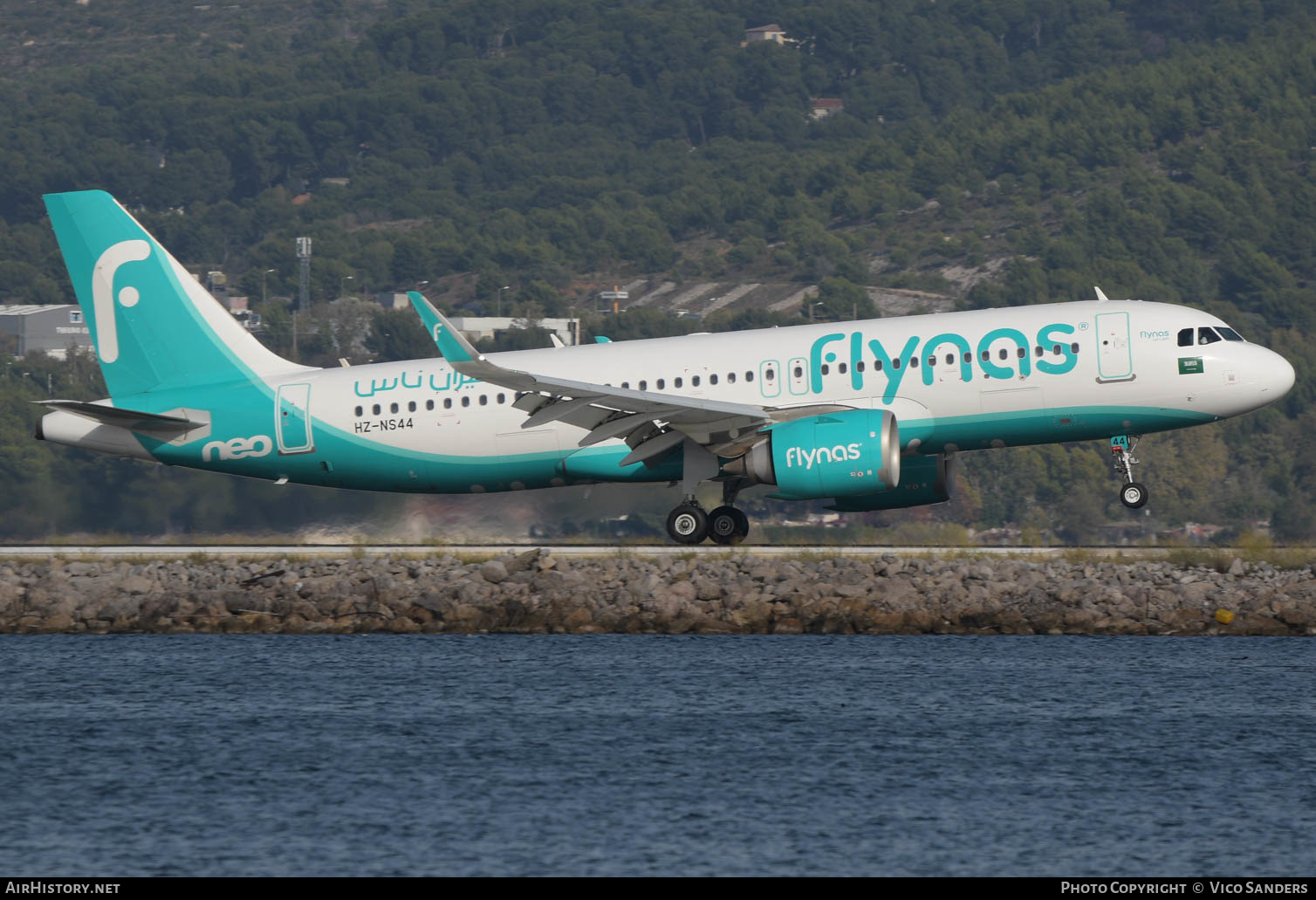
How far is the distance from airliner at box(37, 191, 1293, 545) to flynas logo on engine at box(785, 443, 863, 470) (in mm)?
32

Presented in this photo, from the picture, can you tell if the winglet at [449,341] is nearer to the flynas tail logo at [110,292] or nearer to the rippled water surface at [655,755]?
the rippled water surface at [655,755]

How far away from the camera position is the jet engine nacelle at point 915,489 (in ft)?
126

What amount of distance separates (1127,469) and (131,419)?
66.1 feet

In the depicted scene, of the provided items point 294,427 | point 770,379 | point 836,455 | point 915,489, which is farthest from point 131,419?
point 915,489

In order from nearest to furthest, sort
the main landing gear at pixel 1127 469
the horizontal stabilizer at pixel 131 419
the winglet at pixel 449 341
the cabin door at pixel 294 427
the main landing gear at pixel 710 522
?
the winglet at pixel 449 341 → the main landing gear at pixel 1127 469 → the main landing gear at pixel 710 522 → the horizontal stabilizer at pixel 131 419 → the cabin door at pixel 294 427

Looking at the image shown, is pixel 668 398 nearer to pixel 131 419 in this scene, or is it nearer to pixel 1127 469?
pixel 1127 469

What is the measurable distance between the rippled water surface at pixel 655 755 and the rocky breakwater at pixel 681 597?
0.45m

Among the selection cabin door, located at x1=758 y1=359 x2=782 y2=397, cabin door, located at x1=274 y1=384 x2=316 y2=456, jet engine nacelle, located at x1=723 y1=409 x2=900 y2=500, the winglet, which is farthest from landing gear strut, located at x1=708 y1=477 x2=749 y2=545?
cabin door, located at x1=274 y1=384 x2=316 y2=456

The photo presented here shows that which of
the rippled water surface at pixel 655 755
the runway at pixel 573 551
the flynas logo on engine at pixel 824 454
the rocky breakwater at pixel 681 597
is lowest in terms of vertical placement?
the rippled water surface at pixel 655 755

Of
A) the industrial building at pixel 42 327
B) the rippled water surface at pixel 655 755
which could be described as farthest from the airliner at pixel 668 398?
the industrial building at pixel 42 327

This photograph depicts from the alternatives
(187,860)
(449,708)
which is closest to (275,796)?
(187,860)

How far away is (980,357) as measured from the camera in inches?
1425

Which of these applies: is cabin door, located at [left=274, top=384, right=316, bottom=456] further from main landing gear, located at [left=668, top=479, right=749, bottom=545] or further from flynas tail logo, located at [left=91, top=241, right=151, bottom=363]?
main landing gear, located at [left=668, top=479, right=749, bottom=545]

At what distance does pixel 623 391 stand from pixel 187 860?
1612 cm
